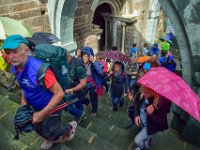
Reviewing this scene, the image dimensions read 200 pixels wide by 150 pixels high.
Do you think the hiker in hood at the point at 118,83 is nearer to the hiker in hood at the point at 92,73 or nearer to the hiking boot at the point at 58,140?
the hiker in hood at the point at 92,73

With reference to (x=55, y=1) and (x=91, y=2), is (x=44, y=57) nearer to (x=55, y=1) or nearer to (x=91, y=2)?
(x=55, y=1)

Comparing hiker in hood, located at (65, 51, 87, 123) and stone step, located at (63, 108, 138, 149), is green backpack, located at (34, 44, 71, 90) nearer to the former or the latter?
hiker in hood, located at (65, 51, 87, 123)

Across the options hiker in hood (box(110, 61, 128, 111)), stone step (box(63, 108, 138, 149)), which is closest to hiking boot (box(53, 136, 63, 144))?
stone step (box(63, 108, 138, 149))

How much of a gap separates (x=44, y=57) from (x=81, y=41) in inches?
260

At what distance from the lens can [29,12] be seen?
22.3 ft

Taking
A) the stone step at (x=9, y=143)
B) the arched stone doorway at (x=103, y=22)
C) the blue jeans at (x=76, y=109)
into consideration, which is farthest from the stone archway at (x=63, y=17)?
the stone step at (x=9, y=143)

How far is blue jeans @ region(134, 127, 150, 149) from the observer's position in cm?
350

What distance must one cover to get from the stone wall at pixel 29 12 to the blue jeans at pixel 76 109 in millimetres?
3491

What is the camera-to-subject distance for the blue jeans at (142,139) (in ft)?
11.5

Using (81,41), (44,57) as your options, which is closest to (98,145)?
(44,57)

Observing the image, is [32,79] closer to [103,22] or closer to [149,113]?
[149,113]

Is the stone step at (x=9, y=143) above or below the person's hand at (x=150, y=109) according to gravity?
below

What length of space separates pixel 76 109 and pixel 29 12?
12.7 feet

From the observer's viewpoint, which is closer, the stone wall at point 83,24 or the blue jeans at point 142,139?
the blue jeans at point 142,139
